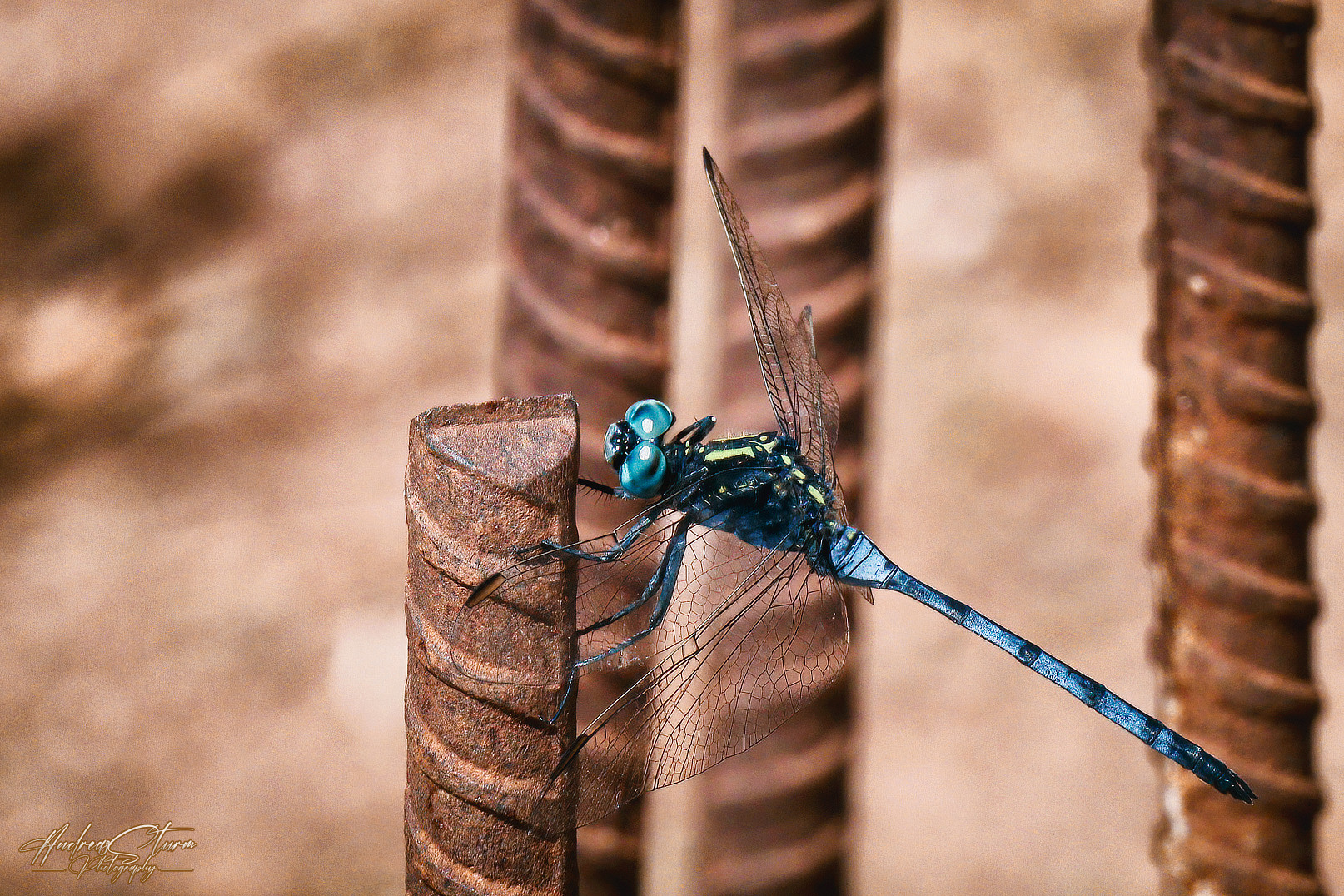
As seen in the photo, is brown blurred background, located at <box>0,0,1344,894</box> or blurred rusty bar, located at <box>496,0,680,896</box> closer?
blurred rusty bar, located at <box>496,0,680,896</box>

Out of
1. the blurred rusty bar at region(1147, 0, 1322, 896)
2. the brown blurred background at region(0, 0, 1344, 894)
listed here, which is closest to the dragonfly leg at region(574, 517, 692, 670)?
the blurred rusty bar at region(1147, 0, 1322, 896)

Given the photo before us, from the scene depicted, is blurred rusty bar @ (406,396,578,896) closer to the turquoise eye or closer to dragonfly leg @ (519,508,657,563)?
dragonfly leg @ (519,508,657,563)

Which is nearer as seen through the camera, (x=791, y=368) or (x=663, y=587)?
(x=663, y=587)

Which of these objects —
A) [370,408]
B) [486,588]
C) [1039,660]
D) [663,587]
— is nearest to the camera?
[486,588]

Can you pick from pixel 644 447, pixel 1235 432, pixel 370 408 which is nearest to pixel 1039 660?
pixel 1235 432

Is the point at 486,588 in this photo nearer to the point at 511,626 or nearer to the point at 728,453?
the point at 511,626

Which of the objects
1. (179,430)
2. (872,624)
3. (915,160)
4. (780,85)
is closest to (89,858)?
(780,85)

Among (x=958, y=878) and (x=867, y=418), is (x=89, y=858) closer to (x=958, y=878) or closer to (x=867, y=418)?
(x=867, y=418)
